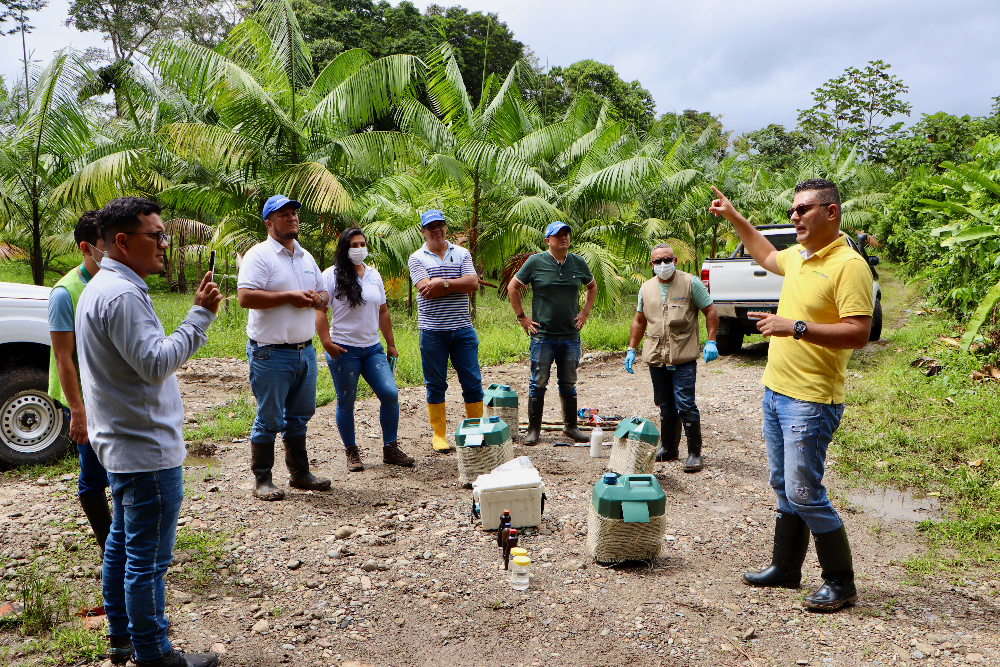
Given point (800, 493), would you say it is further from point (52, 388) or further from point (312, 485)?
point (52, 388)

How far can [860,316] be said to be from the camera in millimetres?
3174

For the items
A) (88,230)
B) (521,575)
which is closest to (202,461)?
(88,230)

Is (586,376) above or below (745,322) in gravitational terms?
below

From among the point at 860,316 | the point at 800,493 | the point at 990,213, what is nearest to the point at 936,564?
the point at 800,493

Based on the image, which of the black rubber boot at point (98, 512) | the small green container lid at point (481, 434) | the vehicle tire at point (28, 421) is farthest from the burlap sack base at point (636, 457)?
the vehicle tire at point (28, 421)

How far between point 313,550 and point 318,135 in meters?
9.37

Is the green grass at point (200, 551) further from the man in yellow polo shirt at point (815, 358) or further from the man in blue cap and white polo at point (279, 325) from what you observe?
the man in yellow polo shirt at point (815, 358)

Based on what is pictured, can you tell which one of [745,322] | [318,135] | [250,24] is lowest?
[745,322]

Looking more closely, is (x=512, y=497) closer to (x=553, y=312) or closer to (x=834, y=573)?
(x=834, y=573)

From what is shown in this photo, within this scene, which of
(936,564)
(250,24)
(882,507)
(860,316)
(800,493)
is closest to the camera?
(860,316)

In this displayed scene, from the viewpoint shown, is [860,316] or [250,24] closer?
[860,316]

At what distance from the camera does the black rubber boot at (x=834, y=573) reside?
11.4ft

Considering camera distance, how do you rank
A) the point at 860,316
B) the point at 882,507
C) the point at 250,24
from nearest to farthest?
the point at 860,316
the point at 882,507
the point at 250,24

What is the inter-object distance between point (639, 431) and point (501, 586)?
171 centimetres
